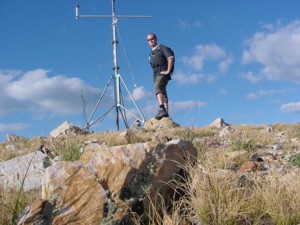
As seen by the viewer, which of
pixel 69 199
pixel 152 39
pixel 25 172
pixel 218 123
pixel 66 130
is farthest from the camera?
pixel 218 123

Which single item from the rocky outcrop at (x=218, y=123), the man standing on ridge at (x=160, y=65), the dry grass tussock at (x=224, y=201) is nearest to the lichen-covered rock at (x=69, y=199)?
the dry grass tussock at (x=224, y=201)

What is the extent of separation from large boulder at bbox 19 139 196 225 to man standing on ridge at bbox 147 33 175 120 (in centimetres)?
844

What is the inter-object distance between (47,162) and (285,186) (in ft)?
8.92

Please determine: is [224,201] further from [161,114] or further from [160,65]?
[161,114]

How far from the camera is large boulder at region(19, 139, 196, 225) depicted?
3730mm

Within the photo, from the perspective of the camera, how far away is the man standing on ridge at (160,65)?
1269 centimetres

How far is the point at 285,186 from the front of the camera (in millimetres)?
4512

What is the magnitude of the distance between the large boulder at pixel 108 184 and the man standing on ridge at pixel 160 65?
844 cm

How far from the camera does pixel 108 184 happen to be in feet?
13.0

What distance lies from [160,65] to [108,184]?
9.12m

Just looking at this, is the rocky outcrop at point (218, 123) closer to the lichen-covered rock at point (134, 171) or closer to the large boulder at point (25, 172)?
the large boulder at point (25, 172)

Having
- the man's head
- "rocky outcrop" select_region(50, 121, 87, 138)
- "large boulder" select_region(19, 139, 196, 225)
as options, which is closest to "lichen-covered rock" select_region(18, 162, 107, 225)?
"large boulder" select_region(19, 139, 196, 225)

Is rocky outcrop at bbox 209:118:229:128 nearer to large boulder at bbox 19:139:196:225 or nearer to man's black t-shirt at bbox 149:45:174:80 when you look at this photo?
man's black t-shirt at bbox 149:45:174:80

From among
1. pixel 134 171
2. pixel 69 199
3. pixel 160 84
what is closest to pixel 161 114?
pixel 160 84
